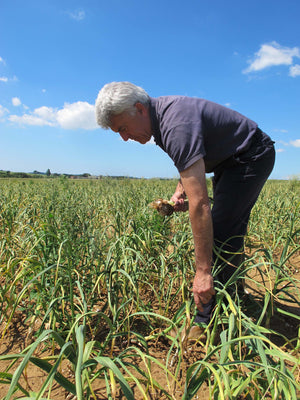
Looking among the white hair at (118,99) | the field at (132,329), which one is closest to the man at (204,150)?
the white hair at (118,99)

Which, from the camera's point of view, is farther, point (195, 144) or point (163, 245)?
point (163, 245)

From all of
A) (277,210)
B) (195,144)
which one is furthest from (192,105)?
(277,210)

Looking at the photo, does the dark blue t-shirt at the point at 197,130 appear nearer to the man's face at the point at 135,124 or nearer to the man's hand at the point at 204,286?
the man's face at the point at 135,124

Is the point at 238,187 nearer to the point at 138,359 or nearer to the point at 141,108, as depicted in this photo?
the point at 141,108

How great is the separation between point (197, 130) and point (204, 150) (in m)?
0.11

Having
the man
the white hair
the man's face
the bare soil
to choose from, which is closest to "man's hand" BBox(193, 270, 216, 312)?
the man

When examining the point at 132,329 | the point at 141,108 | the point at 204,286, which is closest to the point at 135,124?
the point at 141,108

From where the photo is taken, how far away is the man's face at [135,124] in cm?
157

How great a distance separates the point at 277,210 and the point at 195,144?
3.33 m

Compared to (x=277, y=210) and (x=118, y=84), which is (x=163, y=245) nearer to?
(x=118, y=84)

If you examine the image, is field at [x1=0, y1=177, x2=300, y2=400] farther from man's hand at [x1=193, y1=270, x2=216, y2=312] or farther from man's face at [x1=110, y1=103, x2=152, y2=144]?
Answer: man's face at [x1=110, y1=103, x2=152, y2=144]

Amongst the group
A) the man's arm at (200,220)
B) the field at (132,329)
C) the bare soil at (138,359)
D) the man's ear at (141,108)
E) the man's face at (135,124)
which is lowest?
the bare soil at (138,359)

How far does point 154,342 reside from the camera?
1.62 m

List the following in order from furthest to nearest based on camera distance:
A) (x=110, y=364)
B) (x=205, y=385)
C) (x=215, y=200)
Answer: (x=215, y=200), (x=205, y=385), (x=110, y=364)
